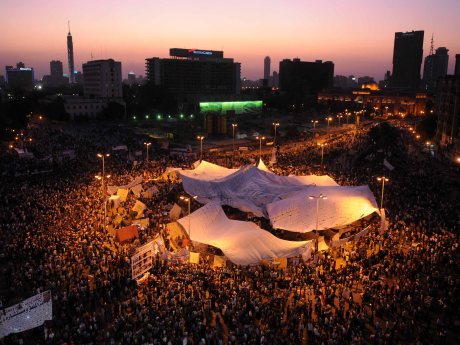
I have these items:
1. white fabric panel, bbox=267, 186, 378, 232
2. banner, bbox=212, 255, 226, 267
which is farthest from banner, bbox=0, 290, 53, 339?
white fabric panel, bbox=267, 186, 378, 232

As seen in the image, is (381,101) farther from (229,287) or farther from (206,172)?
(229,287)

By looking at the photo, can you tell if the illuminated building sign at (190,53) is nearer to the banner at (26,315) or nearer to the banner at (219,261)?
the banner at (219,261)

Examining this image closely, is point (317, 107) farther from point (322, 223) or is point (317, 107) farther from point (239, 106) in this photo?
point (322, 223)

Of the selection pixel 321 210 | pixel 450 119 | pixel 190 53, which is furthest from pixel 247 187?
pixel 190 53

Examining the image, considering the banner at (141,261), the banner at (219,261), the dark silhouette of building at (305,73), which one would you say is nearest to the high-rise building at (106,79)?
the banner at (219,261)

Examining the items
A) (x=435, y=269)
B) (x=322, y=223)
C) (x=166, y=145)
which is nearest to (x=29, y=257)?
(x=322, y=223)

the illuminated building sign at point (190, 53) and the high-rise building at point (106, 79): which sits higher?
the illuminated building sign at point (190, 53)
